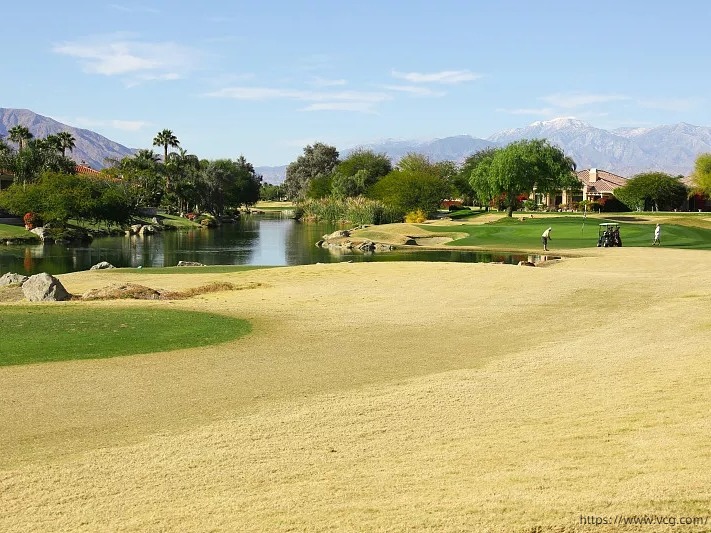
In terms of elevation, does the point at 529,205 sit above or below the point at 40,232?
above

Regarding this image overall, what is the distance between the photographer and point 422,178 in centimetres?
11875

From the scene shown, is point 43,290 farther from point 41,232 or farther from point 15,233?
point 41,232

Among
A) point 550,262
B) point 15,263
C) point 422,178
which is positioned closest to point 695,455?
point 550,262

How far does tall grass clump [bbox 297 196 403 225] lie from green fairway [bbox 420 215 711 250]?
78.8 ft

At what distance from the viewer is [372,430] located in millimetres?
12258

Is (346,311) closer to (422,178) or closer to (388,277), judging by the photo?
(388,277)

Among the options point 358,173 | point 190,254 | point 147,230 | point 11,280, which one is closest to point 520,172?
point 358,173

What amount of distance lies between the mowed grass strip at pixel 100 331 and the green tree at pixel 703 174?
118m

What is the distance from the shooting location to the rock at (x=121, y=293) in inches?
1167

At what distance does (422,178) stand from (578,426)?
10768cm

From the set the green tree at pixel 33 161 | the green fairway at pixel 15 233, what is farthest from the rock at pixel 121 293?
the green tree at pixel 33 161

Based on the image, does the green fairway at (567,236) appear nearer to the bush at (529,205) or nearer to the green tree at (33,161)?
the bush at (529,205)

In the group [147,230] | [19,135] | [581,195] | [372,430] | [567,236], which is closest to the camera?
[372,430]

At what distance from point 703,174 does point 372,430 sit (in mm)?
132067
